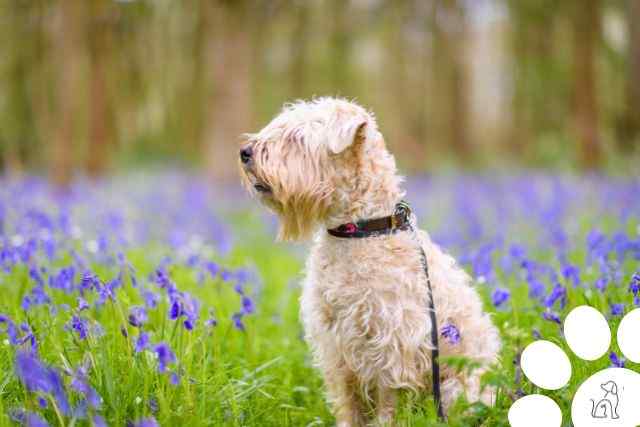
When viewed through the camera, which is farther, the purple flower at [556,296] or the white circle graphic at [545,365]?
the purple flower at [556,296]

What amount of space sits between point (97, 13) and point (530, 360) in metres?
16.4

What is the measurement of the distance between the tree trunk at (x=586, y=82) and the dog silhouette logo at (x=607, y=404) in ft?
38.5

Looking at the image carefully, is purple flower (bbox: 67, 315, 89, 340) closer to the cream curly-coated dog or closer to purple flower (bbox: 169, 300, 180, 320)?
purple flower (bbox: 169, 300, 180, 320)

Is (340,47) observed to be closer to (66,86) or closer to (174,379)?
(66,86)

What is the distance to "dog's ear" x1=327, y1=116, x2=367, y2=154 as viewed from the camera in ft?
11.1

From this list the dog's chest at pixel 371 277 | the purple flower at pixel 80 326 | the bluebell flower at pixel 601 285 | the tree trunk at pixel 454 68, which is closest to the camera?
the purple flower at pixel 80 326

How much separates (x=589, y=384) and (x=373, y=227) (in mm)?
1265

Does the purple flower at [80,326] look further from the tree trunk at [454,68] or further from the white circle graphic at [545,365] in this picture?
the tree trunk at [454,68]

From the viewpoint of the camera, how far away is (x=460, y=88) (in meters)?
20.4

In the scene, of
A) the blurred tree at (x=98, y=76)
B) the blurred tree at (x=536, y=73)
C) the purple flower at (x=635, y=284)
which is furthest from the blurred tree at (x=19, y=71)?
the purple flower at (x=635, y=284)

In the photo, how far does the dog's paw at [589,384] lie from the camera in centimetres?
299

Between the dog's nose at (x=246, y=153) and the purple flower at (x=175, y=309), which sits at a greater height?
the dog's nose at (x=246, y=153)

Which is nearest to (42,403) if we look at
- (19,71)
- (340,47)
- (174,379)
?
(174,379)

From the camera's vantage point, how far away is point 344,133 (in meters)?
3.38
